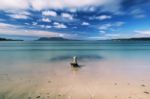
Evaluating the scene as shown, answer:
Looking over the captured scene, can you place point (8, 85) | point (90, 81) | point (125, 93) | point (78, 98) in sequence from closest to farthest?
point (78, 98) → point (125, 93) → point (8, 85) → point (90, 81)

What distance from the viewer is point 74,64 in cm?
1416

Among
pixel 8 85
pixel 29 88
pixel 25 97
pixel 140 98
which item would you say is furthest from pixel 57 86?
pixel 140 98

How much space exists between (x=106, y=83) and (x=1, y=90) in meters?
5.71

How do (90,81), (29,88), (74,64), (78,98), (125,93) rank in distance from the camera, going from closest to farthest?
1. (78,98)
2. (125,93)
3. (29,88)
4. (90,81)
5. (74,64)

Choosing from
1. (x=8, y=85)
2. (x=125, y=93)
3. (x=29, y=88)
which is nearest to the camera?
(x=125, y=93)

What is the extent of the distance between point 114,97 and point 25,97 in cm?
396

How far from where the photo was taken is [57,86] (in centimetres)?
816

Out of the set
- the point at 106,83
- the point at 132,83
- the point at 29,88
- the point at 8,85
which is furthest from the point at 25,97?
the point at 132,83

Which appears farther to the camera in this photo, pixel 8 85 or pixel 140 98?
pixel 8 85

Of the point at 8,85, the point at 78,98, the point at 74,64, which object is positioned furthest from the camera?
the point at 74,64

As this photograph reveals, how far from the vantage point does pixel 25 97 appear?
21.5ft

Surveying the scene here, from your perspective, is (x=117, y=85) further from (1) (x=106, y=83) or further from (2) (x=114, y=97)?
(2) (x=114, y=97)

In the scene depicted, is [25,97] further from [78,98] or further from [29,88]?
[78,98]

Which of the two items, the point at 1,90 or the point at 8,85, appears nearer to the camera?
the point at 1,90
